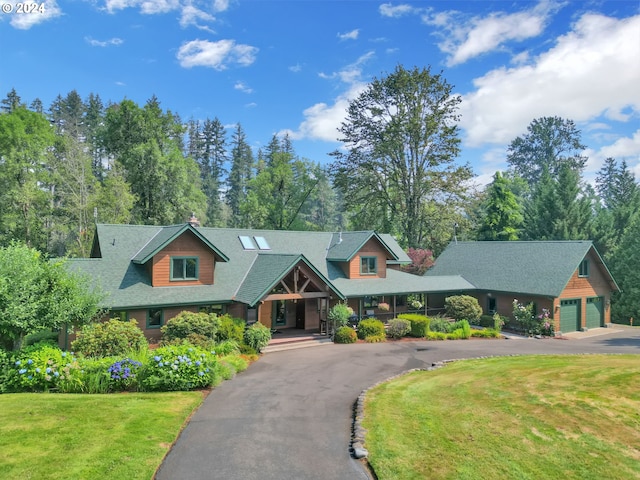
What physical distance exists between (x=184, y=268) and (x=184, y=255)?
0.73 metres

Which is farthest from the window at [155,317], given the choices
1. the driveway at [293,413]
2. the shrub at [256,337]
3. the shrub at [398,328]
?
the shrub at [398,328]

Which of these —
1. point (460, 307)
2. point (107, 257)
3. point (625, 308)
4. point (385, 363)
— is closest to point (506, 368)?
point (385, 363)

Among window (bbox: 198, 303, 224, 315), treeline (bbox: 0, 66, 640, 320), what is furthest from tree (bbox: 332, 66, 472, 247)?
window (bbox: 198, 303, 224, 315)

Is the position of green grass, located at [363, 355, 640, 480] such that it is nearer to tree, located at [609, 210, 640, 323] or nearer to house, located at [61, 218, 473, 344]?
house, located at [61, 218, 473, 344]

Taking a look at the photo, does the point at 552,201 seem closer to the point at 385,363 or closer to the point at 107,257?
the point at 385,363

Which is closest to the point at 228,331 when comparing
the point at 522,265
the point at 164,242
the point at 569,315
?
the point at 164,242

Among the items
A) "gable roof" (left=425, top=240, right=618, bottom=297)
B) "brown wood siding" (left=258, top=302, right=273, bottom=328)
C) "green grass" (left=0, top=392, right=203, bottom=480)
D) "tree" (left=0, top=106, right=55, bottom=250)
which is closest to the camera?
"green grass" (left=0, top=392, right=203, bottom=480)

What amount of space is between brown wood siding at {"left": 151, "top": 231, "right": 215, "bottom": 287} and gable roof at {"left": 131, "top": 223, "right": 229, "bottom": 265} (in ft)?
1.25

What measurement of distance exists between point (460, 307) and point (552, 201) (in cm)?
2607

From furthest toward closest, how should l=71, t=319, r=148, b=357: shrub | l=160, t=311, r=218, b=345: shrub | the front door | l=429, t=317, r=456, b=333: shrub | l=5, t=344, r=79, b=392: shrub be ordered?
l=429, t=317, r=456, b=333: shrub → the front door → l=160, t=311, r=218, b=345: shrub → l=71, t=319, r=148, b=357: shrub → l=5, t=344, r=79, b=392: shrub

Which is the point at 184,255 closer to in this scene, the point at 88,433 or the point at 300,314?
the point at 300,314

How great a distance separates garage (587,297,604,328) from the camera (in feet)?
104

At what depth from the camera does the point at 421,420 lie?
12.0 metres

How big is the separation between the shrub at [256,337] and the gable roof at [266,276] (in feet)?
4.38
